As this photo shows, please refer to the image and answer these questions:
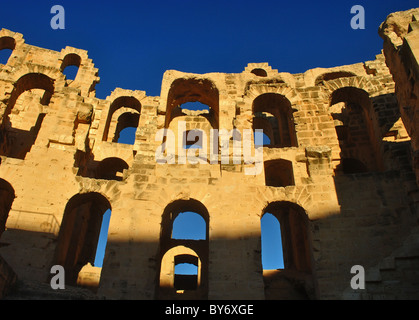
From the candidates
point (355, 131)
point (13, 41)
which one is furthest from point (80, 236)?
point (355, 131)

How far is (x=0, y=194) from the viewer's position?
11617 millimetres

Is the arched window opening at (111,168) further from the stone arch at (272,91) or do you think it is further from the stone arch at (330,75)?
the stone arch at (330,75)

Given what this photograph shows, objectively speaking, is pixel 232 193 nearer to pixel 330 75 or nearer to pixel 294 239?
pixel 294 239

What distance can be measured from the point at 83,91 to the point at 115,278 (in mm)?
10955

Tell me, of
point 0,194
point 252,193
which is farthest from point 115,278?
point 0,194

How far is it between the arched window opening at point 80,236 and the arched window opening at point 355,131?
9.55 m

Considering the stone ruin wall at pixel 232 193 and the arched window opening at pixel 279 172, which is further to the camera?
the arched window opening at pixel 279 172

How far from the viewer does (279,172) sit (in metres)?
13.0

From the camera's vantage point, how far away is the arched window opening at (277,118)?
41.4 ft

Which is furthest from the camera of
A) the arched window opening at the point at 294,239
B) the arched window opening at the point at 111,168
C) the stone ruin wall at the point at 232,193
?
the arched window opening at the point at 111,168

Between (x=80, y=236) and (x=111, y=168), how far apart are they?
3317mm

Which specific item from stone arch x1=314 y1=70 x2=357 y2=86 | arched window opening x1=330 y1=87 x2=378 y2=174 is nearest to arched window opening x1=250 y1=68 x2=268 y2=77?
stone arch x1=314 y1=70 x2=357 y2=86

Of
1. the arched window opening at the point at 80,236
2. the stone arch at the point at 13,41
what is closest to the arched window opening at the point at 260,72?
the arched window opening at the point at 80,236
